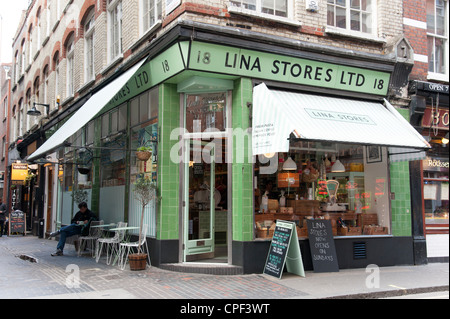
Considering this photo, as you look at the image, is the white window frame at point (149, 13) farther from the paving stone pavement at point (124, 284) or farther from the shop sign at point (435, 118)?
the shop sign at point (435, 118)

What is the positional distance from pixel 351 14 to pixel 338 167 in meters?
3.75

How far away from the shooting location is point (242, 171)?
28.9 ft

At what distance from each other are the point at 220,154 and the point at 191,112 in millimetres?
1105

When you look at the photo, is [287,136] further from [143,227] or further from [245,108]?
[143,227]

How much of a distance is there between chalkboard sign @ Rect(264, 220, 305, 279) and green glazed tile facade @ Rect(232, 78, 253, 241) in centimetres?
53

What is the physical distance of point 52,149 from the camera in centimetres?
966

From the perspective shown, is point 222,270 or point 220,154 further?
point 220,154

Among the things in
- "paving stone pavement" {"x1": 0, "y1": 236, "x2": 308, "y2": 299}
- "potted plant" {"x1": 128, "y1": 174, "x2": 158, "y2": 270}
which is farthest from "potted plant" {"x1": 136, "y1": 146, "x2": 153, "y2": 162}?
"paving stone pavement" {"x1": 0, "y1": 236, "x2": 308, "y2": 299}

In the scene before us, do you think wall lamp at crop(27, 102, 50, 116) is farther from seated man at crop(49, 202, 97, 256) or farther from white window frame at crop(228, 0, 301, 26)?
white window frame at crop(228, 0, 301, 26)

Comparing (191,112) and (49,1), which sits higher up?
(49,1)

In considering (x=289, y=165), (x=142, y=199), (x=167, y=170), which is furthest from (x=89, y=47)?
(x=289, y=165)
